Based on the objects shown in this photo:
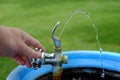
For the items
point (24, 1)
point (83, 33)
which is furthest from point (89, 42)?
point (24, 1)

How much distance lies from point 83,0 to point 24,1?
0.60 metres

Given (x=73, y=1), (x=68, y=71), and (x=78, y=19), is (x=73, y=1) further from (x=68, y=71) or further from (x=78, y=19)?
(x=68, y=71)

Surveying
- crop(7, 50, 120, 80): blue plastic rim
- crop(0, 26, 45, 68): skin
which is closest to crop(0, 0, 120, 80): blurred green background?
crop(7, 50, 120, 80): blue plastic rim

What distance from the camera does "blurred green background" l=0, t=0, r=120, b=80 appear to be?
88.5 inches

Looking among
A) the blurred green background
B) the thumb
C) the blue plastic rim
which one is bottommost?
the thumb

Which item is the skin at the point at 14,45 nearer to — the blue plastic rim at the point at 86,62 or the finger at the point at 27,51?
the finger at the point at 27,51

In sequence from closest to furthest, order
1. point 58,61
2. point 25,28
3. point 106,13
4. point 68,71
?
point 58,61
point 68,71
point 25,28
point 106,13

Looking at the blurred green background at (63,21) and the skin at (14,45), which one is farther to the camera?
the blurred green background at (63,21)

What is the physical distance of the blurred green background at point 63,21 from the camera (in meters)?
2.25

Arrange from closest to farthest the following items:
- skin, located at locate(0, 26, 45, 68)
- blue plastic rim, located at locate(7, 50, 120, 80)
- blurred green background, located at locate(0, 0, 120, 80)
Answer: skin, located at locate(0, 26, 45, 68) < blue plastic rim, located at locate(7, 50, 120, 80) < blurred green background, located at locate(0, 0, 120, 80)

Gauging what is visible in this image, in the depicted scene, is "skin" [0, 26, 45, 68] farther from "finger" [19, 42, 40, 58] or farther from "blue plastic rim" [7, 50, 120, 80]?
"blue plastic rim" [7, 50, 120, 80]

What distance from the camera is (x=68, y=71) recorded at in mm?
1441

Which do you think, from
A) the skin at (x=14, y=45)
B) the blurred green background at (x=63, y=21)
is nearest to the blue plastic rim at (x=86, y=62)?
the skin at (x=14, y=45)

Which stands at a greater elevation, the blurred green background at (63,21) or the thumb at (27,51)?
the blurred green background at (63,21)
